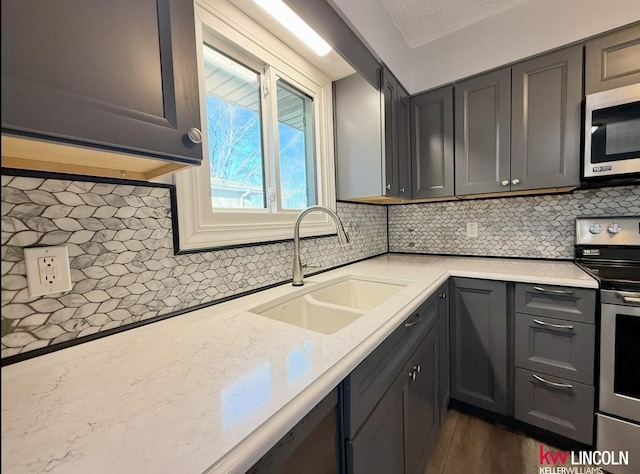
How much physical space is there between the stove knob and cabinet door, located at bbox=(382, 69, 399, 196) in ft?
3.89

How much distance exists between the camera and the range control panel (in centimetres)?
162

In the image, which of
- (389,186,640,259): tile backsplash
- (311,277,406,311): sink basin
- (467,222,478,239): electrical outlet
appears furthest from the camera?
(467,222,478,239): electrical outlet

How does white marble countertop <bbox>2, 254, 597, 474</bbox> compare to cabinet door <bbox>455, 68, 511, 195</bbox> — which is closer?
white marble countertop <bbox>2, 254, 597, 474</bbox>

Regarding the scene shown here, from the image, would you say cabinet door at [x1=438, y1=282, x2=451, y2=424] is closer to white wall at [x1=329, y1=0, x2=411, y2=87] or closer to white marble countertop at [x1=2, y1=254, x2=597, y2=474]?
white marble countertop at [x1=2, y1=254, x2=597, y2=474]

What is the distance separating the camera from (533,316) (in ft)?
4.97

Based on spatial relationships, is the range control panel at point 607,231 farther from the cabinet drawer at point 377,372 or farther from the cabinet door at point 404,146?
the cabinet drawer at point 377,372

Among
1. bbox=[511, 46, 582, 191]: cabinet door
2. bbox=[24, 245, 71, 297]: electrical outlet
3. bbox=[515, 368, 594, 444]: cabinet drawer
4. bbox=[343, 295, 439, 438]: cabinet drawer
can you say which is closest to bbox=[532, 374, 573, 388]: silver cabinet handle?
bbox=[515, 368, 594, 444]: cabinet drawer

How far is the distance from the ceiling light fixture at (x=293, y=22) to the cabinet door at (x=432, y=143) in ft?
3.33

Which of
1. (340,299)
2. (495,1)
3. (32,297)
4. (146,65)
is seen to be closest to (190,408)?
(32,297)

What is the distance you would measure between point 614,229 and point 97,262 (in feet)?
8.01

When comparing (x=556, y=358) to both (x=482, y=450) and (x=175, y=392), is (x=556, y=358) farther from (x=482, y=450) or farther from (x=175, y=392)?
(x=175, y=392)

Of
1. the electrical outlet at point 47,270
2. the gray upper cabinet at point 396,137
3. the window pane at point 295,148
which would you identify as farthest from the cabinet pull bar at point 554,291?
the electrical outlet at point 47,270

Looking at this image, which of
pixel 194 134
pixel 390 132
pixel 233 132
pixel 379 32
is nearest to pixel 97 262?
pixel 194 134

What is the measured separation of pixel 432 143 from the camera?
2088 millimetres
